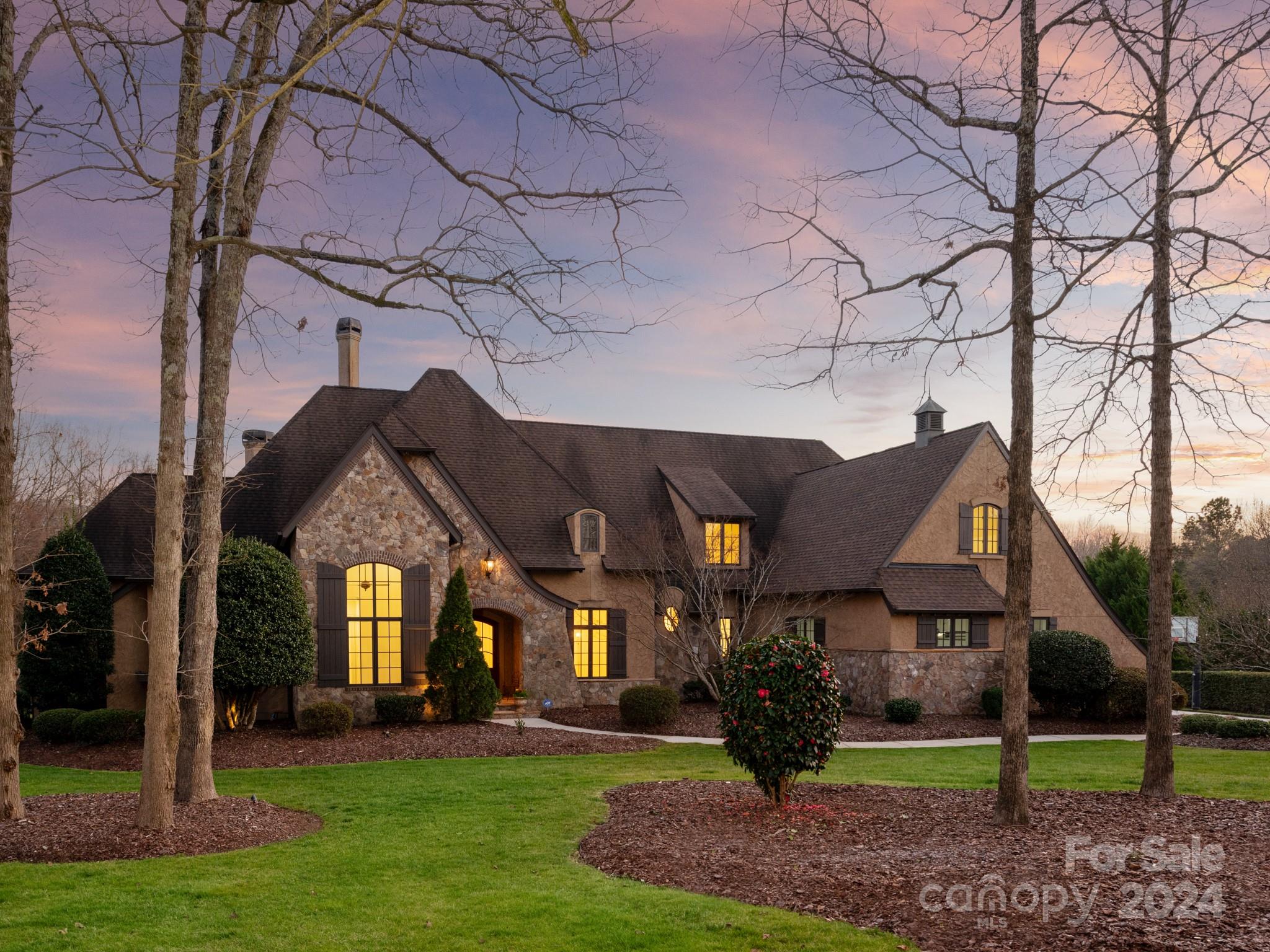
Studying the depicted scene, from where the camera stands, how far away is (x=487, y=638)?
23.2 metres

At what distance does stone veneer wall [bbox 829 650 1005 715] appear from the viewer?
2156 centimetres

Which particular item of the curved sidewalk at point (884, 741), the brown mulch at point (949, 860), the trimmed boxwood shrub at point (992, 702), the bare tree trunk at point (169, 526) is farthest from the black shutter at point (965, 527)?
the bare tree trunk at point (169, 526)

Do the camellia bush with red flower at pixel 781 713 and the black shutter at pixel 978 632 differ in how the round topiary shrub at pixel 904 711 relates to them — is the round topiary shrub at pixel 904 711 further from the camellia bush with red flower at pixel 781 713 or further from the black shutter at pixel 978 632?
the camellia bush with red flower at pixel 781 713

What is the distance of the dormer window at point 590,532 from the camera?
23.6 metres

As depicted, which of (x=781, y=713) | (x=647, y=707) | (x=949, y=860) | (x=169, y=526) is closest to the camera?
(x=949, y=860)

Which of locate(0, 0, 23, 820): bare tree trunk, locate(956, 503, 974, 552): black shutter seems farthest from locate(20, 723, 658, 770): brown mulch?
locate(956, 503, 974, 552): black shutter

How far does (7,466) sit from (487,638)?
14.1 meters

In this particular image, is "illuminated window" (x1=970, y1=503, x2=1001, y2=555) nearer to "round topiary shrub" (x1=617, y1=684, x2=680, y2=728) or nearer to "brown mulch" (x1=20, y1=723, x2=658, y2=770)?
"round topiary shrub" (x1=617, y1=684, x2=680, y2=728)

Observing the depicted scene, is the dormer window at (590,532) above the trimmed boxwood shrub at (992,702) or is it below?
above

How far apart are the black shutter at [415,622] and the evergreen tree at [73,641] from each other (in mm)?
5417

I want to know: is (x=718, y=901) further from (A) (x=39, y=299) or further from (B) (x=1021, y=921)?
(A) (x=39, y=299)

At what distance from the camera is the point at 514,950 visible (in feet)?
19.7

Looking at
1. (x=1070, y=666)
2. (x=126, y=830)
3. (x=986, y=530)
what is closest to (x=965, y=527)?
(x=986, y=530)

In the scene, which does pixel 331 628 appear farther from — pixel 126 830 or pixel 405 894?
pixel 405 894
